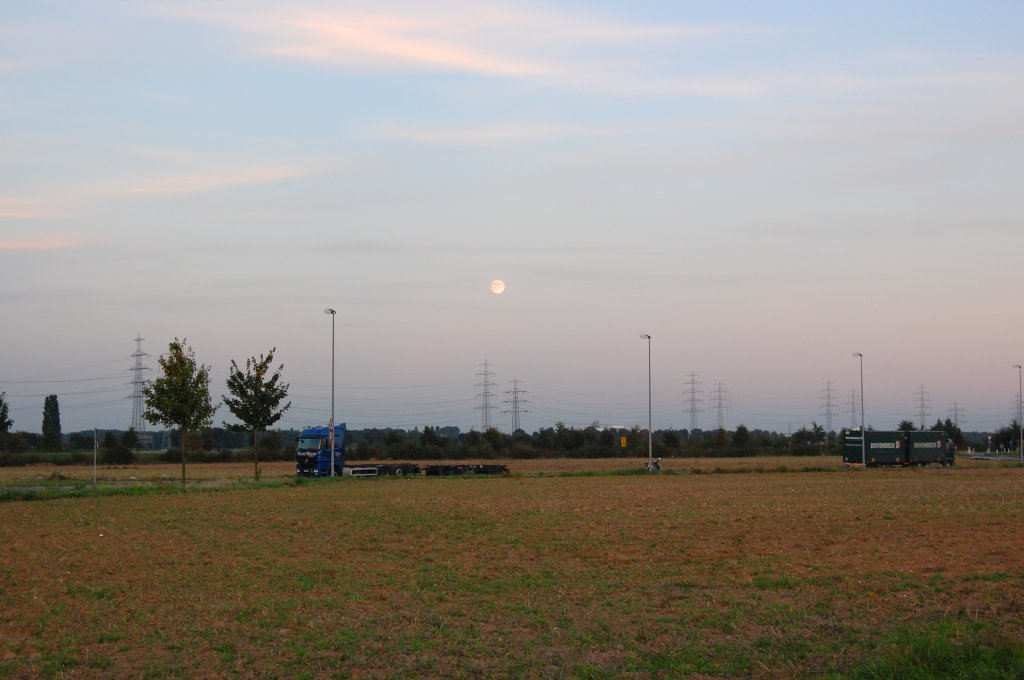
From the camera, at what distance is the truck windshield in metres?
64.1

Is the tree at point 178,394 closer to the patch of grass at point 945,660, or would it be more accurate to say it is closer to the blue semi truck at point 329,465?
the blue semi truck at point 329,465

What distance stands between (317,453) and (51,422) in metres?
117

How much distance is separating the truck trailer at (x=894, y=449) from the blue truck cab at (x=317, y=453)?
39.2 metres

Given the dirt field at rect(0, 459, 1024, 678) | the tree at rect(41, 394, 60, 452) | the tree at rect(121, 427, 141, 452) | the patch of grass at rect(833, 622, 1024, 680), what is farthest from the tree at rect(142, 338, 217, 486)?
the tree at rect(41, 394, 60, 452)

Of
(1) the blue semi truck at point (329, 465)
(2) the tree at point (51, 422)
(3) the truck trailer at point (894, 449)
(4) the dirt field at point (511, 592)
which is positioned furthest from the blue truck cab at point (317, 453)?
(2) the tree at point (51, 422)

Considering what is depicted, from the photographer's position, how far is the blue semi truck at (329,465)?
209 feet

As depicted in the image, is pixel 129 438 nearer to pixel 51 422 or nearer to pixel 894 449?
pixel 51 422

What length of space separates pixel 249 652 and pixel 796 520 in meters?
19.6

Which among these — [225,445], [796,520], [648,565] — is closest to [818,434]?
[225,445]

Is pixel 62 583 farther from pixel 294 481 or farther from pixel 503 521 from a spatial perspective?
pixel 294 481

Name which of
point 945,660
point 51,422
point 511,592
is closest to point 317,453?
point 511,592

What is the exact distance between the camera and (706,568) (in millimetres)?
18938

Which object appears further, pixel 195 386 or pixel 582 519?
pixel 195 386

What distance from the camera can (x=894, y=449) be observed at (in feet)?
255
